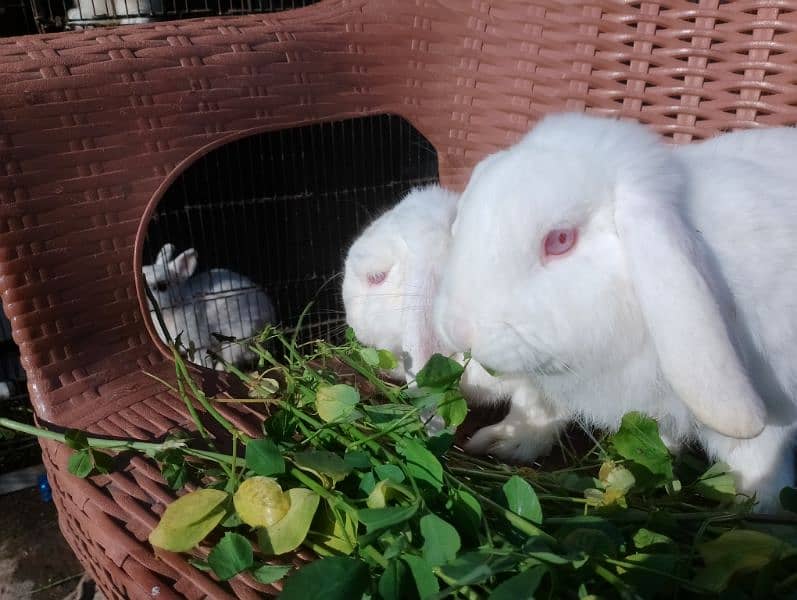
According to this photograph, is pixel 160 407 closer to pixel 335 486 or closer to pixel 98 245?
pixel 98 245

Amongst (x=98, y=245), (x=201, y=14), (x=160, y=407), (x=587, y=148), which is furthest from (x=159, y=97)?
(x=201, y=14)

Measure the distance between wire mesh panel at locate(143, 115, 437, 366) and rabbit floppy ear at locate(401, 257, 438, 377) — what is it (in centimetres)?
132

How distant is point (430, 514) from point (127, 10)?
3.48 m

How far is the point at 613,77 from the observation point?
6.09ft

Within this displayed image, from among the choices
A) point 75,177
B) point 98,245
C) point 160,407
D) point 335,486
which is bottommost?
point 160,407

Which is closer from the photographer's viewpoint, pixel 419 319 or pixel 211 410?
pixel 211 410

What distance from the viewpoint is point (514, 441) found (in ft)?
5.33

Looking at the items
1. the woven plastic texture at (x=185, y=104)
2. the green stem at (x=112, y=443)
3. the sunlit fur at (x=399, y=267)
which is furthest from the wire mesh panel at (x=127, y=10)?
the green stem at (x=112, y=443)

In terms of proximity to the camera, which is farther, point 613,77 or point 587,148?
point 613,77

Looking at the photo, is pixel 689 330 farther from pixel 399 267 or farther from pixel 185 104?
pixel 185 104

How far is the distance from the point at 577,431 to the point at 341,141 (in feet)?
6.91

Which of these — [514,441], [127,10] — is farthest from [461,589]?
[127,10]

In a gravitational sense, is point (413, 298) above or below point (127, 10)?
below

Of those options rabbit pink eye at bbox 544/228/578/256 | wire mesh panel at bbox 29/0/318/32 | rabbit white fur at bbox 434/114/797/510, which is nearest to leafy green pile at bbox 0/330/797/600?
rabbit white fur at bbox 434/114/797/510
